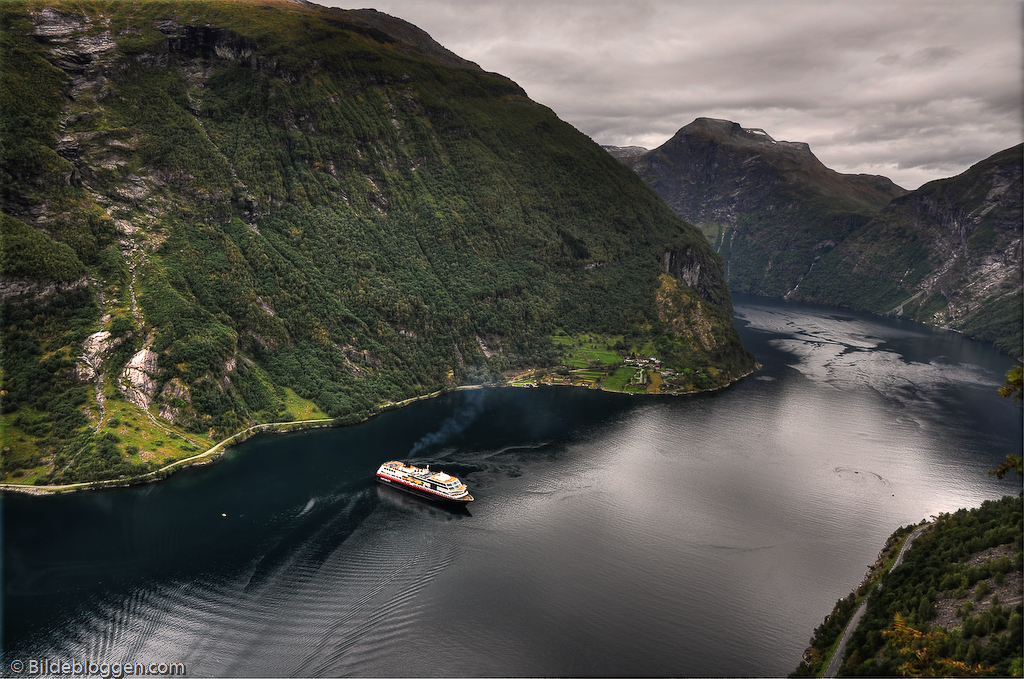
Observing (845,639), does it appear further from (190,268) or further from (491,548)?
(190,268)

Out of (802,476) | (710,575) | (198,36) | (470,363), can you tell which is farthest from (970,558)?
(198,36)

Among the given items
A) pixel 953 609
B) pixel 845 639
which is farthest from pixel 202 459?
pixel 953 609

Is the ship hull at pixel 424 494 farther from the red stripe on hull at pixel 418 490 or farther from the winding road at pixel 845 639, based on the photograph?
the winding road at pixel 845 639

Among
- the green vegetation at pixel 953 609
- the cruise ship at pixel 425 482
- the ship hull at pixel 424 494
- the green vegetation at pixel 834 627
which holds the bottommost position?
the green vegetation at pixel 834 627

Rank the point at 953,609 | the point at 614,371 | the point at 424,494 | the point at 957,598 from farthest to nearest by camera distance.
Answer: the point at 614,371 < the point at 424,494 < the point at 957,598 < the point at 953,609

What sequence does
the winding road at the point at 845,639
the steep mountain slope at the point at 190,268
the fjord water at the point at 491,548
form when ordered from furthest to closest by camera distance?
the steep mountain slope at the point at 190,268 → the fjord water at the point at 491,548 → the winding road at the point at 845,639

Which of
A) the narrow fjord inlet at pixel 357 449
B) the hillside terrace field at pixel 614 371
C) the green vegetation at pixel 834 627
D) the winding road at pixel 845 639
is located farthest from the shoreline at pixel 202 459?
the winding road at pixel 845 639
